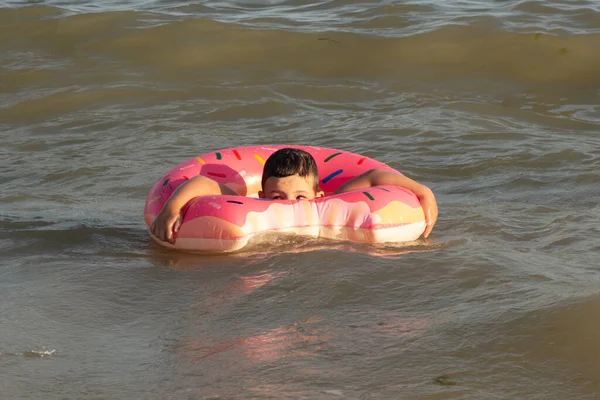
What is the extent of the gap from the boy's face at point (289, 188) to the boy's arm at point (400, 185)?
0.30 metres

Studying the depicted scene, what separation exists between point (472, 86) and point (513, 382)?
6143 millimetres

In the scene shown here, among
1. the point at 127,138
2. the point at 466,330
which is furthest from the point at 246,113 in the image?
the point at 466,330

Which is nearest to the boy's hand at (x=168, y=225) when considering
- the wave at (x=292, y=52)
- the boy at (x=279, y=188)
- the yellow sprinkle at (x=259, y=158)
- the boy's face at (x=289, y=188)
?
the boy at (x=279, y=188)

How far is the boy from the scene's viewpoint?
15.4 feet

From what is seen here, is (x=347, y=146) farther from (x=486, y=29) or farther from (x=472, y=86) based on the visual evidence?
(x=486, y=29)

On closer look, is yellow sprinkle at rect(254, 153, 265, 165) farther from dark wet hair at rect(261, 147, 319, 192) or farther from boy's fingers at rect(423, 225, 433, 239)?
boy's fingers at rect(423, 225, 433, 239)

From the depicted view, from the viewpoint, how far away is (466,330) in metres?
3.35

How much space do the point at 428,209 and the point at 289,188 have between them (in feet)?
2.39

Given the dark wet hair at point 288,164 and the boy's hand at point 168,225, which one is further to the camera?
the dark wet hair at point 288,164

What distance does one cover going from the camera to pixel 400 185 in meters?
4.98

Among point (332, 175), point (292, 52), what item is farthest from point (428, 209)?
point (292, 52)

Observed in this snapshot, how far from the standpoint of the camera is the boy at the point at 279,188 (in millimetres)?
4680

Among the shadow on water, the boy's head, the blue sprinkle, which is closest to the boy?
the boy's head

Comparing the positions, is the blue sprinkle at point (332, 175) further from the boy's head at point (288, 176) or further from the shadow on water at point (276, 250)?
the shadow on water at point (276, 250)
